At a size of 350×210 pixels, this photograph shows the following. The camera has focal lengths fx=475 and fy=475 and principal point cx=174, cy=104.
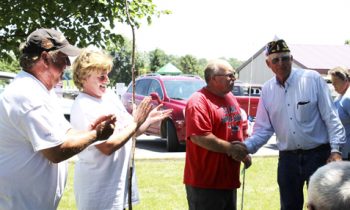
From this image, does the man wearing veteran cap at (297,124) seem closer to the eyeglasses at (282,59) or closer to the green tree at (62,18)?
the eyeglasses at (282,59)

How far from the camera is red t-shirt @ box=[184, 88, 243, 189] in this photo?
12.9 feet

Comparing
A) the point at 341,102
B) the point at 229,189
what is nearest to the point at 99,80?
the point at 229,189

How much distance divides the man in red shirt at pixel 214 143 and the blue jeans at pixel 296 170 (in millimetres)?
A: 559

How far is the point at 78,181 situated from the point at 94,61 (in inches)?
34.2

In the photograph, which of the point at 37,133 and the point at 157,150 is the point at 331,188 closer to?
the point at 37,133

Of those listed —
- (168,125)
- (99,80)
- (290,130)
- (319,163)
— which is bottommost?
(168,125)

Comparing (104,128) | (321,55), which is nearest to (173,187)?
(104,128)

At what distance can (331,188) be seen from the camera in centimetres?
182

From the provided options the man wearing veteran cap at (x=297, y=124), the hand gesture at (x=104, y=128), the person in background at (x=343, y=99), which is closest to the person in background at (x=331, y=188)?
the hand gesture at (x=104, y=128)

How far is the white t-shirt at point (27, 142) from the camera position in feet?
8.28

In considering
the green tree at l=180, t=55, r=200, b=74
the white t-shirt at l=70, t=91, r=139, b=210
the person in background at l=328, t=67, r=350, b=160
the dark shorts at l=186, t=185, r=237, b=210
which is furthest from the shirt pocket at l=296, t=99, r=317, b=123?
the green tree at l=180, t=55, r=200, b=74

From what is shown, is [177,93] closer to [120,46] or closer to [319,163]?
[120,46]

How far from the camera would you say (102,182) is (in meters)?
3.35

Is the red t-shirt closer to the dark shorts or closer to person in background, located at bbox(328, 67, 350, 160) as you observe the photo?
the dark shorts
